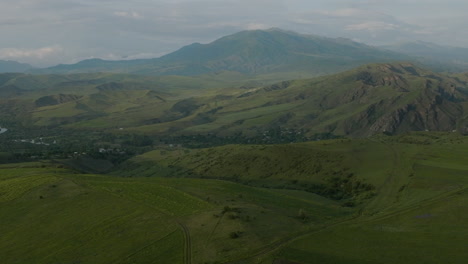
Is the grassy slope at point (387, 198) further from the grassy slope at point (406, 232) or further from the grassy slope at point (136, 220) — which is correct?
the grassy slope at point (136, 220)

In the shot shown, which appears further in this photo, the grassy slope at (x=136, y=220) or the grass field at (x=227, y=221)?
the grassy slope at (x=136, y=220)

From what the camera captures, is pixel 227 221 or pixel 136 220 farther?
pixel 136 220

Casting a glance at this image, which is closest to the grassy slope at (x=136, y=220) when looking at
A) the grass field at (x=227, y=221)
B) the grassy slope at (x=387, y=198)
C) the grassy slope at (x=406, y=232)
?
the grass field at (x=227, y=221)

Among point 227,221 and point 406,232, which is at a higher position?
point 227,221

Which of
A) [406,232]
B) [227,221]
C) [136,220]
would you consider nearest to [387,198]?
[406,232]

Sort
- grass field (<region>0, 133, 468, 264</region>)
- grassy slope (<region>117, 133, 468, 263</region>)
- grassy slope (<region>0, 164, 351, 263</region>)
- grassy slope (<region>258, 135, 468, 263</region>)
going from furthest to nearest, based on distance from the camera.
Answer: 1. grassy slope (<region>0, 164, 351, 263</region>)
2. grass field (<region>0, 133, 468, 264</region>)
3. grassy slope (<region>117, 133, 468, 263</region>)
4. grassy slope (<region>258, 135, 468, 263</region>)

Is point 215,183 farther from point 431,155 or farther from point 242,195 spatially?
point 431,155

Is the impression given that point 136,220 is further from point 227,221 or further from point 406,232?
point 406,232

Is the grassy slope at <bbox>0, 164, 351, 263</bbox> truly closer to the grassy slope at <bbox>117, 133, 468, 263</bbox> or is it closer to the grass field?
the grass field

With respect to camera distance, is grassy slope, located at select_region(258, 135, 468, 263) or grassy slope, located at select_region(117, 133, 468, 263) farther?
grassy slope, located at select_region(117, 133, 468, 263)

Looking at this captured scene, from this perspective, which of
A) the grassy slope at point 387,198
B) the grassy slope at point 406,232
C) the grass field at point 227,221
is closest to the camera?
the grassy slope at point 406,232

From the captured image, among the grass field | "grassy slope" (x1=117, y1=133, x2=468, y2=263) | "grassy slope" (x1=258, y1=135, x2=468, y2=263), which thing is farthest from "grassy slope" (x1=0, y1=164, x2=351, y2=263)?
"grassy slope" (x1=117, y1=133, x2=468, y2=263)
